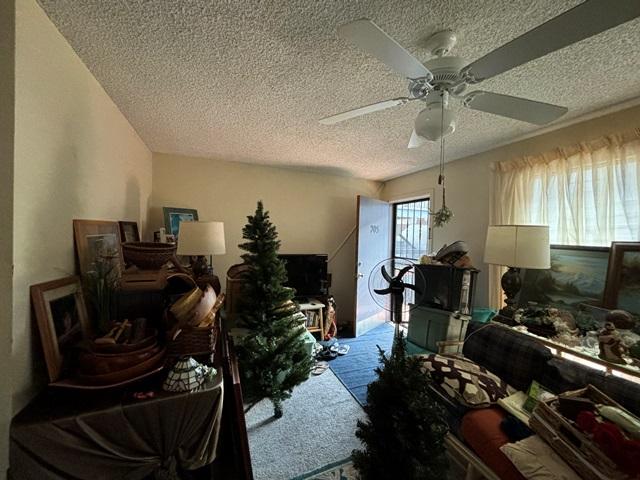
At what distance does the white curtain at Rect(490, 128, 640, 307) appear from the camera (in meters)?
1.58

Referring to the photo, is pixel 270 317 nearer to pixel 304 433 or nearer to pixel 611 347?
pixel 304 433

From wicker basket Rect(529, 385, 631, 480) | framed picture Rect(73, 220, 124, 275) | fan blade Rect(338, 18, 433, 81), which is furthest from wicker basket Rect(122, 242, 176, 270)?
wicker basket Rect(529, 385, 631, 480)

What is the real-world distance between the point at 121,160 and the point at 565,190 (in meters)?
3.34

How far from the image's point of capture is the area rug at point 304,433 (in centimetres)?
147

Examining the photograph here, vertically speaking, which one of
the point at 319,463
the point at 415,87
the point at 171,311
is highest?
the point at 415,87

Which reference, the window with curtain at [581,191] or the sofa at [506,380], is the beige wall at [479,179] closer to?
the window with curtain at [581,191]

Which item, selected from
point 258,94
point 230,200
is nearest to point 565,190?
point 258,94

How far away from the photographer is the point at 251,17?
39.6 inches

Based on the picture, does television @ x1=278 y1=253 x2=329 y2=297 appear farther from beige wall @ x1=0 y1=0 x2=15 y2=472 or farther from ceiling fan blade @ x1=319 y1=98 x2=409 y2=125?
beige wall @ x1=0 y1=0 x2=15 y2=472

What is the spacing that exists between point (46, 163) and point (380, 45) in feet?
4.47

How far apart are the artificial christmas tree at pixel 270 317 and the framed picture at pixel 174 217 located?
135cm

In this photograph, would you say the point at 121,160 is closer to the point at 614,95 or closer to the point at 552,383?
the point at 552,383

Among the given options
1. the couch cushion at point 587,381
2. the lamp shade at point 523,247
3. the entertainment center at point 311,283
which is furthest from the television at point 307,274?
the couch cushion at point 587,381

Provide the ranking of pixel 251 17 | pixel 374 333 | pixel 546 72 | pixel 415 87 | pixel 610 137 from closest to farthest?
1. pixel 251 17
2. pixel 415 87
3. pixel 546 72
4. pixel 610 137
5. pixel 374 333
